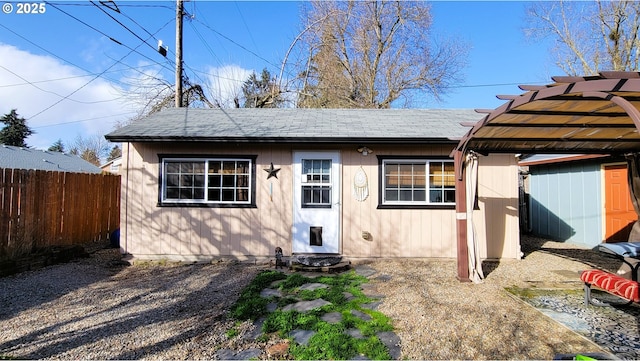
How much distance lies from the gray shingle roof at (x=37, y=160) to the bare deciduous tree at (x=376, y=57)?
1415cm

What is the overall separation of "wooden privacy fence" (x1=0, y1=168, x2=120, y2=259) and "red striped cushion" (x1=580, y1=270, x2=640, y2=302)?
8911 millimetres

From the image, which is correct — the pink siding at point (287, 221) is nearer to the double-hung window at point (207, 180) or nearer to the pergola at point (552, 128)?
the double-hung window at point (207, 180)

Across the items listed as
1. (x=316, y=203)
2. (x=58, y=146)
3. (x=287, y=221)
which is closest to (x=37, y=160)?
(x=287, y=221)

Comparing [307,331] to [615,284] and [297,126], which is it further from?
[297,126]

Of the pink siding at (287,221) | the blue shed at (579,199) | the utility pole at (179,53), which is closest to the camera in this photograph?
the pink siding at (287,221)

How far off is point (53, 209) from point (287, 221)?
5.03 m

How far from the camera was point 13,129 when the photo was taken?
94.5 ft

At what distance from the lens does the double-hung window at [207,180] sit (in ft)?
21.8

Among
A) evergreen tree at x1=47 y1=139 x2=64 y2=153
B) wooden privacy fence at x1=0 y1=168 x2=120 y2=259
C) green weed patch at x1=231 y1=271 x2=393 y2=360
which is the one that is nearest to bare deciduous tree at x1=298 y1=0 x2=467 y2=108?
wooden privacy fence at x1=0 y1=168 x2=120 y2=259

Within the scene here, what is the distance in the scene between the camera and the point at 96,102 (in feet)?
46.2

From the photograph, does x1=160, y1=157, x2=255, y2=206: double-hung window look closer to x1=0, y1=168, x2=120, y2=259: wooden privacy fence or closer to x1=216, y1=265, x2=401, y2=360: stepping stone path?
x1=216, y1=265, x2=401, y2=360: stepping stone path

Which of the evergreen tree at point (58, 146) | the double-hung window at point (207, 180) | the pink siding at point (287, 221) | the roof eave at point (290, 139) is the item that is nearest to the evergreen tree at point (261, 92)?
the double-hung window at point (207, 180)

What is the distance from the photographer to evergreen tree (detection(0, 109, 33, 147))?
28.3 m

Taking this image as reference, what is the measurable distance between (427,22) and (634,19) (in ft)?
29.7
